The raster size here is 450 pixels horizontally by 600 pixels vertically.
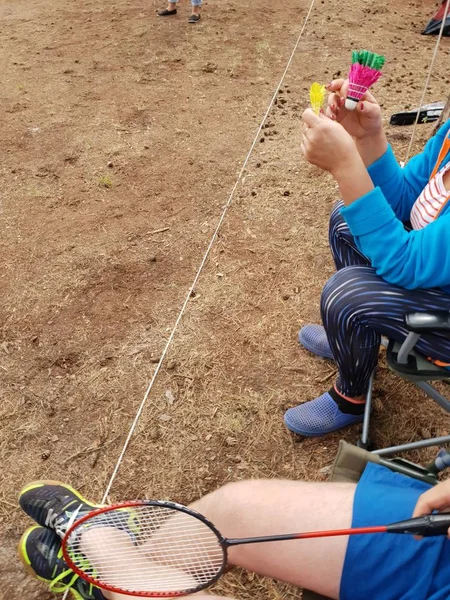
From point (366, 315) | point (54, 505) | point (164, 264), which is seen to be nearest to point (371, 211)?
point (366, 315)

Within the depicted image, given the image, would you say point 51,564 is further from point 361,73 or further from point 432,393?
point 361,73

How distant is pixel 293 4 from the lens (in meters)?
6.44

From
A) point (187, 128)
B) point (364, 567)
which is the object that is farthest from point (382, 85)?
Result: point (364, 567)

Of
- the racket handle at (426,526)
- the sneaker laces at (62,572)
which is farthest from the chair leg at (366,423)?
the sneaker laces at (62,572)

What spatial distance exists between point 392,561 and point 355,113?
1379mm

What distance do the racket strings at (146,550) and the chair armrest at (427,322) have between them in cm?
76

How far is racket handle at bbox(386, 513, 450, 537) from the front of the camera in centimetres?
96

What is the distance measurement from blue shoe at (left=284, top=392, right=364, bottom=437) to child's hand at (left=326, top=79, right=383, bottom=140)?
3.28ft

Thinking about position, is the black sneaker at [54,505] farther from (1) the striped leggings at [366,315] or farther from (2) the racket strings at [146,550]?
(1) the striped leggings at [366,315]

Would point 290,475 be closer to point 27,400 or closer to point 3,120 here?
point 27,400

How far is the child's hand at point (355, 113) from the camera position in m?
1.69

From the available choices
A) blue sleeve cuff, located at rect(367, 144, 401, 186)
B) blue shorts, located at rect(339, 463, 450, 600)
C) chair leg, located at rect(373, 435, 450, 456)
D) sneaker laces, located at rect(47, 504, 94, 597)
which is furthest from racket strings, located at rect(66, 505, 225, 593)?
blue sleeve cuff, located at rect(367, 144, 401, 186)

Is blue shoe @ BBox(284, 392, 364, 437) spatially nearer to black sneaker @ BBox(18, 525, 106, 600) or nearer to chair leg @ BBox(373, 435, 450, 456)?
chair leg @ BBox(373, 435, 450, 456)

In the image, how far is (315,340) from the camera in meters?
2.34
